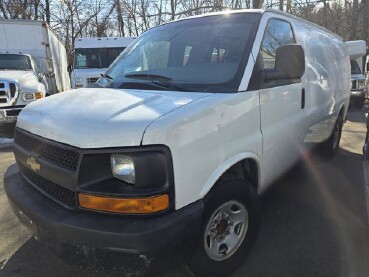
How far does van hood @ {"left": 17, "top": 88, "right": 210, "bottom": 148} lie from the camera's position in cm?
243

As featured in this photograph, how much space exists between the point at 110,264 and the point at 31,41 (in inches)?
482

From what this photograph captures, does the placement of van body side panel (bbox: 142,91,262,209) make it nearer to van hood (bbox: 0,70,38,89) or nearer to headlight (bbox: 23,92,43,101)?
headlight (bbox: 23,92,43,101)

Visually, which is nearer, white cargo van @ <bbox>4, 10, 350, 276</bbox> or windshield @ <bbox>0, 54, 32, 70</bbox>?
white cargo van @ <bbox>4, 10, 350, 276</bbox>

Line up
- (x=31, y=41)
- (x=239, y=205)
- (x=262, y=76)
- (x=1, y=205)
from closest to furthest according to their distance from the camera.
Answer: (x=239, y=205) → (x=262, y=76) → (x=1, y=205) → (x=31, y=41)

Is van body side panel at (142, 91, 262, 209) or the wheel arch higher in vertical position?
van body side panel at (142, 91, 262, 209)

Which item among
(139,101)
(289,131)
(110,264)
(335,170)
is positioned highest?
(139,101)

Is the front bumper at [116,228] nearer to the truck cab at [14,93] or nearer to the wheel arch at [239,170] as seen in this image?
the wheel arch at [239,170]

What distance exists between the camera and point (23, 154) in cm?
317

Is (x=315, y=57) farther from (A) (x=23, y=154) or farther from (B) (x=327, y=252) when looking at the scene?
(A) (x=23, y=154)

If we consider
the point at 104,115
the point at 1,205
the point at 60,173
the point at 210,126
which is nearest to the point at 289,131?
the point at 210,126

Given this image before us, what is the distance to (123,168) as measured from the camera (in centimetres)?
246

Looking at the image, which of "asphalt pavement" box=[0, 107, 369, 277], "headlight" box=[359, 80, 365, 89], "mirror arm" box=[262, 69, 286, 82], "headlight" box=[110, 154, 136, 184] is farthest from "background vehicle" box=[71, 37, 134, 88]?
Answer: "headlight" box=[110, 154, 136, 184]

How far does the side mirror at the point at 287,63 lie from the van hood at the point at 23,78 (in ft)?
22.7

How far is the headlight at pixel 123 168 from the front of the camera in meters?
2.43
